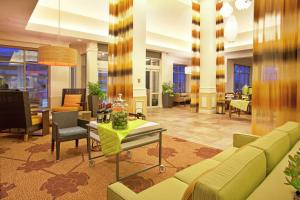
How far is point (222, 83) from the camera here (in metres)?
8.12

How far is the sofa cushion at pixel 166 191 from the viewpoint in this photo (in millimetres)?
1360

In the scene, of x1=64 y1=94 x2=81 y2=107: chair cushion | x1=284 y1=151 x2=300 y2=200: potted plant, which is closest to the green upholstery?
x1=284 y1=151 x2=300 y2=200: potted plant

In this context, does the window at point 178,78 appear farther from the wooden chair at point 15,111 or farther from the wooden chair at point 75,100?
the wooden chair at point 15,111

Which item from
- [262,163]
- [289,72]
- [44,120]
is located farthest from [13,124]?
[289,72]

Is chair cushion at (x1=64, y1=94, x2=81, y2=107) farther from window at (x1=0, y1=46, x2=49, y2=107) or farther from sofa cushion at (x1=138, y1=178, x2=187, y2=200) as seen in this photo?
sofa cushion at (x1=138, y1=178, x2=187, y2=200)

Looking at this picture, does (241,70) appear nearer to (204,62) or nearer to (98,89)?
(204,62)

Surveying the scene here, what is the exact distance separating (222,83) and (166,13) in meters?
4.08

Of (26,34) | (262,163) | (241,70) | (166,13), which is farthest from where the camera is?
(241,70)

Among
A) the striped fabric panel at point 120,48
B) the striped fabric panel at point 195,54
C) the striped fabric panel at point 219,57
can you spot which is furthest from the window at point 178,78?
the striped fabric panel at point 120,48

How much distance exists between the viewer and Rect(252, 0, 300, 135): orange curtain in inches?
116

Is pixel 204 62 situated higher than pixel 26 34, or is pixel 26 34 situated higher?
pixel 26 34

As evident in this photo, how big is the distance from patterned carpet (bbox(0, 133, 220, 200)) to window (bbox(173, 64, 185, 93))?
28.0 feet

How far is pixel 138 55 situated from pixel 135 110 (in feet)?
5.52

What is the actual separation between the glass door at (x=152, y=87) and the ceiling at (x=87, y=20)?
147 centimetres
